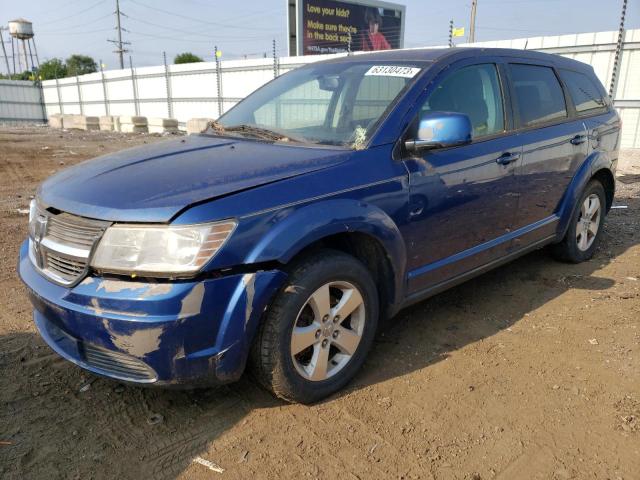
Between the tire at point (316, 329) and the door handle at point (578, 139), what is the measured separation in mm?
2527

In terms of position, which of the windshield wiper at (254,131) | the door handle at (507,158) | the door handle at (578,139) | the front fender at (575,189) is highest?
the windshield wiper at (254,131)

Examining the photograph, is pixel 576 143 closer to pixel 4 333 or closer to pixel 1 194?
pixel 4 333

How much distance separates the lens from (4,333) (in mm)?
3334

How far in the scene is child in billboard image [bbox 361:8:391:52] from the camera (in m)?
28.6

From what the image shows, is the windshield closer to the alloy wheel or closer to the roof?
the roof

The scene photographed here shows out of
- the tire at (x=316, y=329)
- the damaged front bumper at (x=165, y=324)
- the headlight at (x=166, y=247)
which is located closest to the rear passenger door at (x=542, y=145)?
the tire at (x=316, y=329)

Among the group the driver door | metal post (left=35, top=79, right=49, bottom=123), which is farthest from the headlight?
metal post (left=35, top=79, right=49, bottom=123)

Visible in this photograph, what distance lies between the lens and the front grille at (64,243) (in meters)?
2.25

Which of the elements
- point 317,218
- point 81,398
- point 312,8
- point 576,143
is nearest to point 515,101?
point 576,143

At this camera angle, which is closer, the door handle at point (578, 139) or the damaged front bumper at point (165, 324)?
the damaged front bumper at point (165, 324)

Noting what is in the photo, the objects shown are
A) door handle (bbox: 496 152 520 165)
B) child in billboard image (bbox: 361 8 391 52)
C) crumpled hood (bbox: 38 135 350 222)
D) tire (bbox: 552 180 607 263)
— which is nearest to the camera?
crumpled hood (bbox: 38 135 350 222)

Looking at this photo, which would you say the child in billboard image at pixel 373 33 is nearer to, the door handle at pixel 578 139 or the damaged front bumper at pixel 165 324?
the door handle at pixel 578 139

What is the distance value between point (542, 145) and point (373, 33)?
2728 centimetres

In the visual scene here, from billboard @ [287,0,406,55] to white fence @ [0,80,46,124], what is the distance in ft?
78.3
